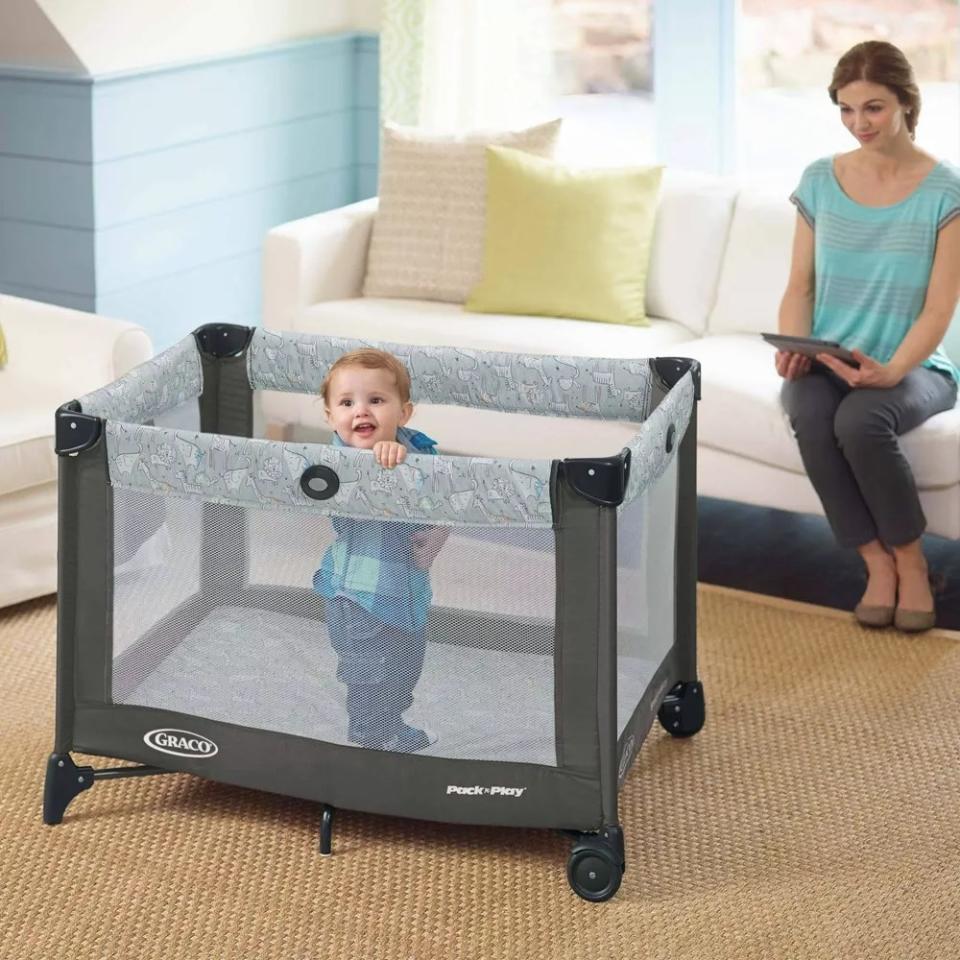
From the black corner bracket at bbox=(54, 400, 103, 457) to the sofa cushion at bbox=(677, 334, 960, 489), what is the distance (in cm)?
148

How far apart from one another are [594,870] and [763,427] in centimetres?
132

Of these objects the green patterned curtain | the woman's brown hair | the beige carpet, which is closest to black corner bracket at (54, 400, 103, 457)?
the beige carpet

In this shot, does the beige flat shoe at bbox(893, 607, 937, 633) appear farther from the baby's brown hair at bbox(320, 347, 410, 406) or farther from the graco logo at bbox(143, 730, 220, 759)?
the graco logo at bbox(143, 730, 220, 759)

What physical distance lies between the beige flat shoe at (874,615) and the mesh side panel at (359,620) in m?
1.15

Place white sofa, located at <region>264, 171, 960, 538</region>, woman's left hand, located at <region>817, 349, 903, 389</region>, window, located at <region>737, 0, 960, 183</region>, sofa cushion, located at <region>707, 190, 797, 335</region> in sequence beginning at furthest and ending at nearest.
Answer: window, located at <region>737, 0, 960, 183</region>, sofa cushion, located at <region>707, 190, 797, 335</region>, white sofa, located at <region>264, 171, 960, 538</region>, woman's left hand, located at <region>817, 349, 903, 389</region>

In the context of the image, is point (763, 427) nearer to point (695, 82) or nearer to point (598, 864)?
point (598, 864)

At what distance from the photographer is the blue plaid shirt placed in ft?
6.89

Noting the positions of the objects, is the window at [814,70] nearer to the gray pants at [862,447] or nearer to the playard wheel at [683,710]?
the gray pants at [862,447]

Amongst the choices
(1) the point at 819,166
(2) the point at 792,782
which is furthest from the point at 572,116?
(2) the point at 792,782

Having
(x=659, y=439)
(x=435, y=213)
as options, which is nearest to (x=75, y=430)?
(x=659, y=439)

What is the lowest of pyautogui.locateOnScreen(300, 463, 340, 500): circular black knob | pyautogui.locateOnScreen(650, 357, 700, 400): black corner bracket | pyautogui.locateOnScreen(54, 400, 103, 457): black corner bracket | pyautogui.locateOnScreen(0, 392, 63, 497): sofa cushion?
pyautogui.locateOnScreen(0, 392, 63, 497): sofa cushion

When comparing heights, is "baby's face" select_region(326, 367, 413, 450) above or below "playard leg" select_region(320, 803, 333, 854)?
above

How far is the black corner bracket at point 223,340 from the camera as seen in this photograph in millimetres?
2604

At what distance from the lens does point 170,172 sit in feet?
14.4
